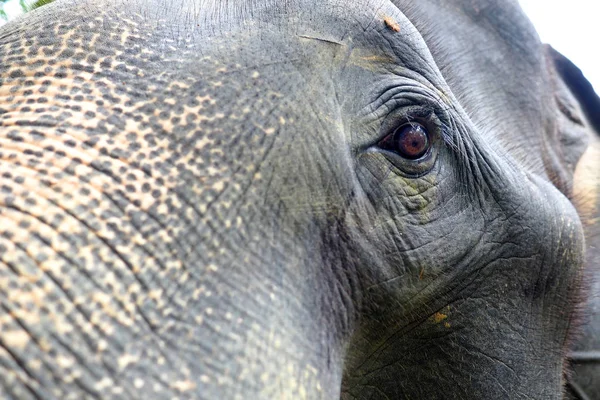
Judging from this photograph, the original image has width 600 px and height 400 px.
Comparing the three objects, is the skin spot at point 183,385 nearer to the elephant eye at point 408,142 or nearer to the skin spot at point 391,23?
the elephant eye at point 408,142

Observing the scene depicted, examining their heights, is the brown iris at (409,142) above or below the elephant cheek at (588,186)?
above

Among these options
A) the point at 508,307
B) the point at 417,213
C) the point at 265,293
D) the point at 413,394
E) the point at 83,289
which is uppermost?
the point at 83,289

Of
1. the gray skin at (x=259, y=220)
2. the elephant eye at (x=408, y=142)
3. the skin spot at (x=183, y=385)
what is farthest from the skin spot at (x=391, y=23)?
the skin spot at (x=183, y=385)

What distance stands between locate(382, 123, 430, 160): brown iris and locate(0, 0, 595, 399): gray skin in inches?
1.1

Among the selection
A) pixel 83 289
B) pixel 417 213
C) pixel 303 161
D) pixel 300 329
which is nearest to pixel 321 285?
pixel 300 329

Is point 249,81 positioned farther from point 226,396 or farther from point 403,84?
point 226,396

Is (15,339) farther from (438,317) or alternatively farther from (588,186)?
(588,186)

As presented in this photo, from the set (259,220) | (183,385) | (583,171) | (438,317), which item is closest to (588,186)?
(583,171)

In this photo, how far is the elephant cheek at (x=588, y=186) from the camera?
9.27 feet

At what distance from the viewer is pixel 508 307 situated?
2131mm

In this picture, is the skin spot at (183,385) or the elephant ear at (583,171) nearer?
the skin spot at (183,385)

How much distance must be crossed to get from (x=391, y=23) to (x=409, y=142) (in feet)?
1.09

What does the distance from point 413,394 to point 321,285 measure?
601mm

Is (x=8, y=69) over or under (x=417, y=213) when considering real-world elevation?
A: over
